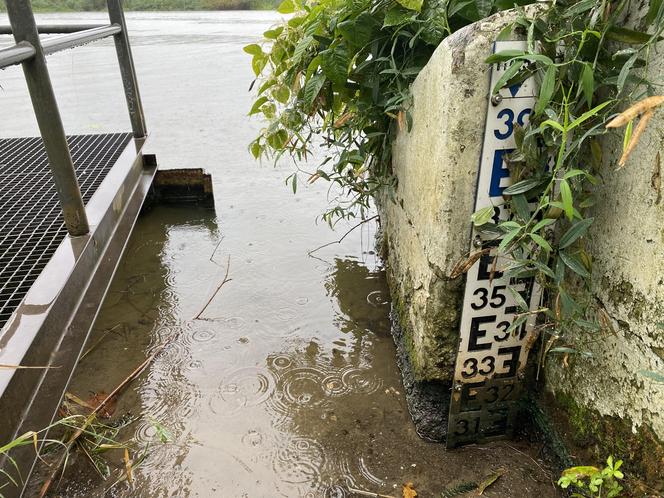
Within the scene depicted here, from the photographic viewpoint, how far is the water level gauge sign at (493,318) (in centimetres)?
148

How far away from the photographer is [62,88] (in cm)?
788

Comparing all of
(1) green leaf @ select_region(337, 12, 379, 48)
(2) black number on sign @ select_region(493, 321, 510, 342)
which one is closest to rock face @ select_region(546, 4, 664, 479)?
(2) black number on sign @ select_region(493, 321, 510, 342)

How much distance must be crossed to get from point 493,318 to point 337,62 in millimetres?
1139

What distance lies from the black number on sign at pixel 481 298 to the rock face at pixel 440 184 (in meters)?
0.11

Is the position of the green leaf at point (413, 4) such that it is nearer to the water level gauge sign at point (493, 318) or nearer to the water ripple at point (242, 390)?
the water level gauge sign at point (493, 318)

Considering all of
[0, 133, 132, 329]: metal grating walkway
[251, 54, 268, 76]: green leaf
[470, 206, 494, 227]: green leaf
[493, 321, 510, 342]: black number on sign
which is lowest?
[493, 321, 510, 342]: black number on sign

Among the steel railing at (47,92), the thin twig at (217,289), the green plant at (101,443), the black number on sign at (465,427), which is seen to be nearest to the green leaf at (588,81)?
the black number on sign at (465,427)

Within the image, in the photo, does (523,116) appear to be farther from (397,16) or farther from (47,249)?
(47,249)

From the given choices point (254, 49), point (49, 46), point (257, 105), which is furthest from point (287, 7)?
point (49, 46)

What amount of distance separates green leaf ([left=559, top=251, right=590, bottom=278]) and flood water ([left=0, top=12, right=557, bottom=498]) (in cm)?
86

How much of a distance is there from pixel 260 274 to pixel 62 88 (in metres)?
6.51

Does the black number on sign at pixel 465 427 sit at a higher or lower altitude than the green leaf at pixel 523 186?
lower

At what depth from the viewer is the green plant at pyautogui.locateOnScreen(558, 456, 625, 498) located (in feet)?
4.64

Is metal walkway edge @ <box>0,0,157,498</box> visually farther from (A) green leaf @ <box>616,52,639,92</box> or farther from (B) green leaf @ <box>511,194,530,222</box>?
(A) green leaf @ <box>616,52,639,92</box>
